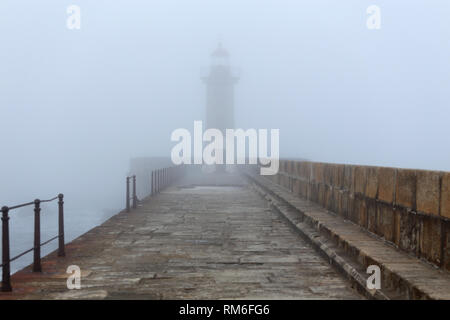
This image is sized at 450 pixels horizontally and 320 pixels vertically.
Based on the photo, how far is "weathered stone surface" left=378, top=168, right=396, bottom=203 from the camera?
18.6ft

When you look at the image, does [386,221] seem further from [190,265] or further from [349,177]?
[190,265]

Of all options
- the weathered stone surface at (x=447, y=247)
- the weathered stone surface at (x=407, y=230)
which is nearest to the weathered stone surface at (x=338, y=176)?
the weathered stone surface at (x=407, y=230)

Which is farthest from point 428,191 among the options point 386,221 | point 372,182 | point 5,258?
point 5,258

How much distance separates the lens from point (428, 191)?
4.75 metres

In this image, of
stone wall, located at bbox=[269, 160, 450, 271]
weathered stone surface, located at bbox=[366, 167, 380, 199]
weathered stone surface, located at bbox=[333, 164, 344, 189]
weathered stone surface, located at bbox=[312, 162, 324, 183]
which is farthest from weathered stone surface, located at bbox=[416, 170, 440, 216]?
weathered stone surface, located at bbox=[312, 162, 324, 183]

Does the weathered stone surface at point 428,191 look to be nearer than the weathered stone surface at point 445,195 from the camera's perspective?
No

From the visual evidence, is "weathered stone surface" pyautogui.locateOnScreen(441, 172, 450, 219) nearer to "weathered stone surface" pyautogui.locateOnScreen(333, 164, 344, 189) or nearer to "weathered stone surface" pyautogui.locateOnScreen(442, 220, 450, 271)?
"weathered stone surface" pyautogui.locateOnScreen(442, 220, 450, 271)

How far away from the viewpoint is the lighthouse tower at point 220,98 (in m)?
45.5

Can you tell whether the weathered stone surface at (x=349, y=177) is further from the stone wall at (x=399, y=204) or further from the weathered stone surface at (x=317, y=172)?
the weathered stone surface at (x=317, y=172)

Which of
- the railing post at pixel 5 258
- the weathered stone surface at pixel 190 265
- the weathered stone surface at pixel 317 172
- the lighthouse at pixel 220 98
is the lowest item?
the weathered stone surface at pixel 190 265

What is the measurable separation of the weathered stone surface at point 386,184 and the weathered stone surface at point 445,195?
3.81 feet

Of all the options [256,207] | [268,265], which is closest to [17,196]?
[256,207]

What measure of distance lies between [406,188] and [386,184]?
602mm
